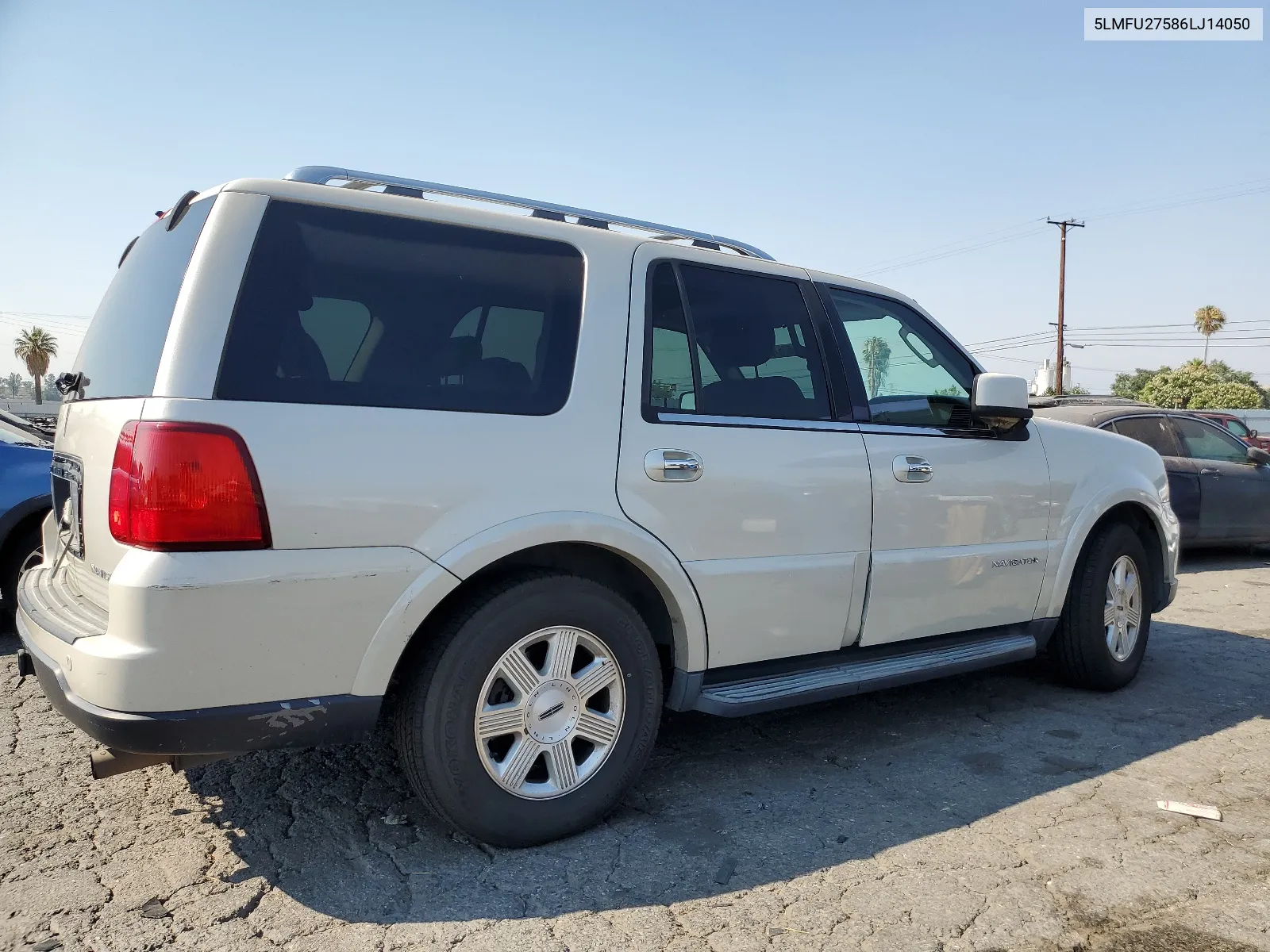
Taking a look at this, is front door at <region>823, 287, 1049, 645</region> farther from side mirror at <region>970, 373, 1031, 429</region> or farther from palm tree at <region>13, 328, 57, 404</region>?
palm tree at <region>13, 328, 57, 404</region>

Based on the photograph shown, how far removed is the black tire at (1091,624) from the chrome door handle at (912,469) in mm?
1358

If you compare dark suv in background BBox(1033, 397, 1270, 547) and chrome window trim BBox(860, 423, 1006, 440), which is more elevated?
chrome window trim BBox(860, 423, 1006, 440)

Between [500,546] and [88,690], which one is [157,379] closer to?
[88,690]

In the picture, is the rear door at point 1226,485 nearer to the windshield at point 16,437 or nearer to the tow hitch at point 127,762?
the tow hitch at point 127,762

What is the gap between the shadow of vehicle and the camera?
2672 millimetres

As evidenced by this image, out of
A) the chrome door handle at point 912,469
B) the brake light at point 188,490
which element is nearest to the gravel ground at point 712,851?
the brake light at point 188,490

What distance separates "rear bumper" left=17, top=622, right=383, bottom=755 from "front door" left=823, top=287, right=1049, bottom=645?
2047 mm

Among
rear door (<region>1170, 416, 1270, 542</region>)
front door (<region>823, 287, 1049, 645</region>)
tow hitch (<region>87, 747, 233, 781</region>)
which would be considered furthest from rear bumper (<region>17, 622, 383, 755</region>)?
rear door (<region>1170, 416, 1270, 542</region>)

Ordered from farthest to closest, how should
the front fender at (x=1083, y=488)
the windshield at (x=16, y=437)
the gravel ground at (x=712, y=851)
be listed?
1. the windshield at (x=16, y=437)
2. the front fender at (x=1083, y=488)
3. the gravel ground at (x=712, y=851)

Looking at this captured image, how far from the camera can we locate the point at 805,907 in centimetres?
259

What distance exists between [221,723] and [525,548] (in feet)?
3.05

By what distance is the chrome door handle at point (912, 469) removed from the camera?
3744mm

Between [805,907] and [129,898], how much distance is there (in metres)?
1.83

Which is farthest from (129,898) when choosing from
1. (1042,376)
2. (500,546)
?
(1042,376)
